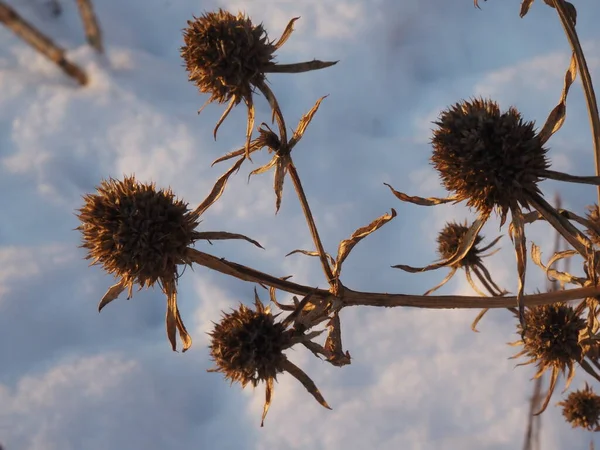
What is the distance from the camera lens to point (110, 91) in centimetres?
217

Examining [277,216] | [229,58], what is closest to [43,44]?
[277,216]

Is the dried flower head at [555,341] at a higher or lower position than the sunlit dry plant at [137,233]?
lower

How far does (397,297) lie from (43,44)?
197cm

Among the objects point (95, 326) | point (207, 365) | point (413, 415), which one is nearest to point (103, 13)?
point (95, 326)

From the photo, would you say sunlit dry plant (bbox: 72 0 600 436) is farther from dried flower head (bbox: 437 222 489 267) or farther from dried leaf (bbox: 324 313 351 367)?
dried flower head (bbox: 437 222 489 267)

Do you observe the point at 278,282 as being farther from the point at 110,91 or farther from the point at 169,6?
the point at 169,6

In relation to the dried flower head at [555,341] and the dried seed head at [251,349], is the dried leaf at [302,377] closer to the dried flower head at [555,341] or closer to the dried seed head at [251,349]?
the dried seed head at [251,349]

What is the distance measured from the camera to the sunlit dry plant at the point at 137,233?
2.72 ft

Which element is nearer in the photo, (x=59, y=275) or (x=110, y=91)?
(x=59, y=275)

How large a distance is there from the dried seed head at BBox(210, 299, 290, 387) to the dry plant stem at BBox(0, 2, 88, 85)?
171 centimetres

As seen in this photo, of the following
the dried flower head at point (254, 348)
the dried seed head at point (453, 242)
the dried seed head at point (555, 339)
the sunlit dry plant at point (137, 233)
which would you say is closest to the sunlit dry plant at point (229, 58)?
the sunlit dry plant at point (137, 233)

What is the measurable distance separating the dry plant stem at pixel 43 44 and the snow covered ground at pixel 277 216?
0.04 metres

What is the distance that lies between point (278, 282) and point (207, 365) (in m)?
1.03

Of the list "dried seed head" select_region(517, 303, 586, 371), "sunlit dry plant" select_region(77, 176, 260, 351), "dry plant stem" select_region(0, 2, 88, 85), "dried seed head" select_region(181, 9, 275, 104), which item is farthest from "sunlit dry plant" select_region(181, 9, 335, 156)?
"dry plant stem" select_region(0, 2, 88, 85)
